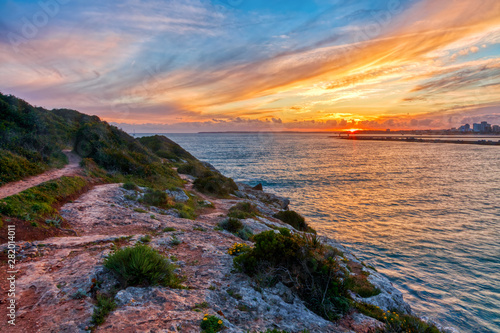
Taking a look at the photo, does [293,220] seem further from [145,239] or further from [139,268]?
[139,268]

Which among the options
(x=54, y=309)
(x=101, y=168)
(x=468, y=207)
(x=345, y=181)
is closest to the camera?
(x=54, y=309)

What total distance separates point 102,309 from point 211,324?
2.22 metres

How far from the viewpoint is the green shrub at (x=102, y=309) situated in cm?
442

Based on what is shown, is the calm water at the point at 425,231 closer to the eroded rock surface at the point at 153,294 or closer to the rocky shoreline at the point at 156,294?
the rocky shoreline at the point at 156,294

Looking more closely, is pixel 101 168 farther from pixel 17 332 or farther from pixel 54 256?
pixel 17 332

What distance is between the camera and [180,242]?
9438mm

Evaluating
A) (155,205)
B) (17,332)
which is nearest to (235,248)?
(17,332)

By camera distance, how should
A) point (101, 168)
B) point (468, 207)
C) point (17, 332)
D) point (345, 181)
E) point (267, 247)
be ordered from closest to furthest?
point (17, 332)
point (267, 247)
point (101, 168)
point (468, 207)
point (345, 181)

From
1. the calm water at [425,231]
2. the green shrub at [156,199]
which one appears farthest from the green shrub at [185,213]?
the calm water at [425,231]

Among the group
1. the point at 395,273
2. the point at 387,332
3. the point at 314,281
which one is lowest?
the point at 395,273

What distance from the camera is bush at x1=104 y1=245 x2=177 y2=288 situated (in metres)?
5.86

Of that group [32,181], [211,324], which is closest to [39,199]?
[32,181]

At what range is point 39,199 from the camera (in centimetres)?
1041

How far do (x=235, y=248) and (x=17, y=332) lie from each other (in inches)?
237
